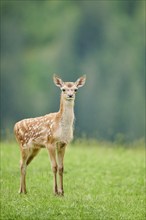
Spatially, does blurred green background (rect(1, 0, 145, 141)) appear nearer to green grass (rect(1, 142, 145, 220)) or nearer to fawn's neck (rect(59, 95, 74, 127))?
green grass (rect(1, 142, 145, 220))

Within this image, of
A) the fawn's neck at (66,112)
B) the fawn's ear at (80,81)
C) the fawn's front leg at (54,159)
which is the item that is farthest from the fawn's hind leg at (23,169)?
the fawn's ear at (80,81)

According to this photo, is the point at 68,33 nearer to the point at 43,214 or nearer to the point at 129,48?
the point at 129,48

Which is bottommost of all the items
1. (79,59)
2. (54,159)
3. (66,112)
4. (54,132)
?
(54,159)

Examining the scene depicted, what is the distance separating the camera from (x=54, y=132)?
504 inches

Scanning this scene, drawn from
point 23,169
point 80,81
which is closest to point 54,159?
point 23,169

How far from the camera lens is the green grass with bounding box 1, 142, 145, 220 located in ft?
37.9

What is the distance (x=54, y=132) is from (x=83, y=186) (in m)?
2.36

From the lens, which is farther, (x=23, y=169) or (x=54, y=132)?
(x=23, y=169)

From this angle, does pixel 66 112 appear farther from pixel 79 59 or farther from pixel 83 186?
pixel 79 59

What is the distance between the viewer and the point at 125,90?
39594mm

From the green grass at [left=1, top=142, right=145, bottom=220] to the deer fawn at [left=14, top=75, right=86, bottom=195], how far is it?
0.55m

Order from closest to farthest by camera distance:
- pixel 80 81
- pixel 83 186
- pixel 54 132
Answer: pixel 54 132 → pixel 80 81 → pixel 83 186

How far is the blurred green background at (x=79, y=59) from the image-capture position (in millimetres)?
36562

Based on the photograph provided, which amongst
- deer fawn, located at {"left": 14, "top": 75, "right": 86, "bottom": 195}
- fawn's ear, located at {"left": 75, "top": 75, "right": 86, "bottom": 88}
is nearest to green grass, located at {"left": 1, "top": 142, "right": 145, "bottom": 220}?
deer fawn, located at {"left": 14, "top": 75, "right": 86, "bottom": 195}
